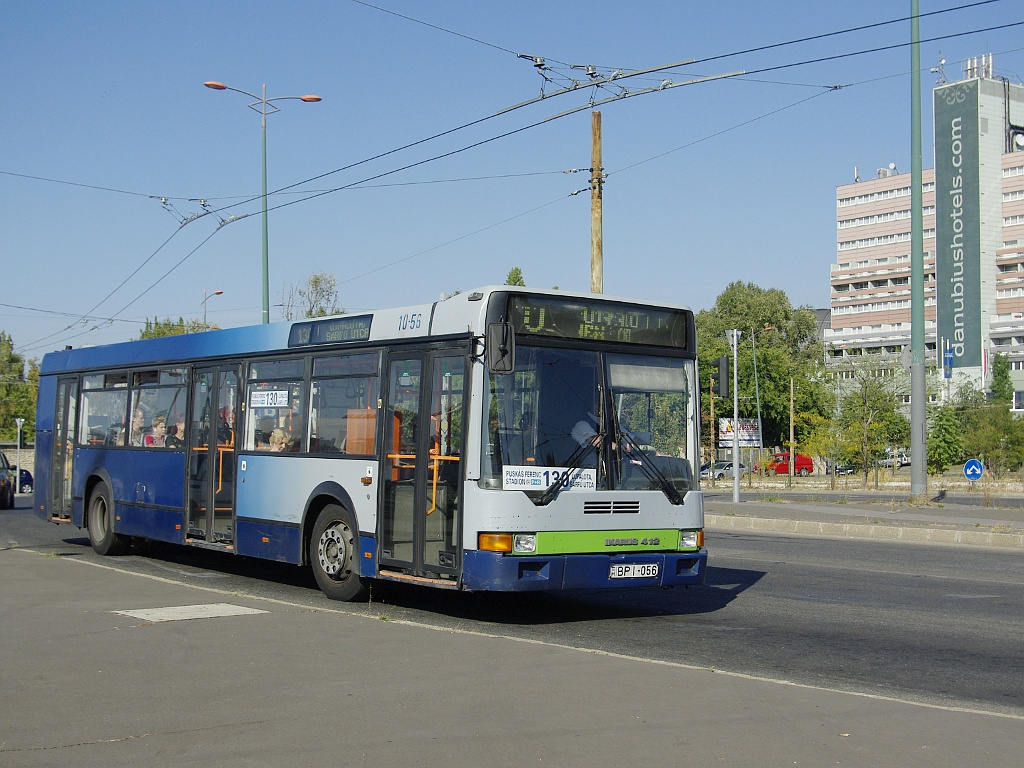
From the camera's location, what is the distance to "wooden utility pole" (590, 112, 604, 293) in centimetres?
2334

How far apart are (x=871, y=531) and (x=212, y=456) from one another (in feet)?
43.9

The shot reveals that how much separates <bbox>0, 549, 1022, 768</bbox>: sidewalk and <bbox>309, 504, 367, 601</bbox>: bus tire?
2003 millimetres

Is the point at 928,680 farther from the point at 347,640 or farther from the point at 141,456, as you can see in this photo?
the point at 141,456

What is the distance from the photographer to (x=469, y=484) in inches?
395

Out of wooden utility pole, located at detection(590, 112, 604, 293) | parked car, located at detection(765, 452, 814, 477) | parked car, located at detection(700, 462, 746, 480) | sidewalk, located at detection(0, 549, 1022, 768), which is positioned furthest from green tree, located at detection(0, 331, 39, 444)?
sidewalk, located at detection(0, 549, 1022, 768)

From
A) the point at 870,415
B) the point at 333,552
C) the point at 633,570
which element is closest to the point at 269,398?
the point at 333,552

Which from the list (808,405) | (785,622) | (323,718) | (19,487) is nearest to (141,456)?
(785,622)

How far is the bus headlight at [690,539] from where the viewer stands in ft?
35.8

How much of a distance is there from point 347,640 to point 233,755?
337 centimetres

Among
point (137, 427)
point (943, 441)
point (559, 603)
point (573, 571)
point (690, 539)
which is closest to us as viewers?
point (573, 571)

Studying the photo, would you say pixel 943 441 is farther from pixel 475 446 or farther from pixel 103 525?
pixel 475 446

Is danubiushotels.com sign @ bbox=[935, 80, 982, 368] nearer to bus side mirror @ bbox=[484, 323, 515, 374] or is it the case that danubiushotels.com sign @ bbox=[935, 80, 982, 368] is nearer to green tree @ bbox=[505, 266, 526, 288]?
green tree @ bbox=[505, 266, 526, 288]

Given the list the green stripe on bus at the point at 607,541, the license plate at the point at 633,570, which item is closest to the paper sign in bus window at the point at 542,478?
the green stripe on bus at the point at 607,541

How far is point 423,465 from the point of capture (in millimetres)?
10703
